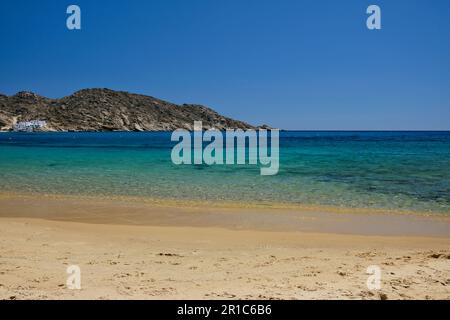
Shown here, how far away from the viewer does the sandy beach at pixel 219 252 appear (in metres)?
4.91

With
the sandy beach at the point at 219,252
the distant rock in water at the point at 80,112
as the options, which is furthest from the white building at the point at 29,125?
the sandy beach at the point at 219,252

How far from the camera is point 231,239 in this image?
325 inches

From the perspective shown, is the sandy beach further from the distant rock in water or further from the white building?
the distant rock in water

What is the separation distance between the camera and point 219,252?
7.04 meters

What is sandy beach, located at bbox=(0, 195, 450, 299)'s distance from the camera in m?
4.91

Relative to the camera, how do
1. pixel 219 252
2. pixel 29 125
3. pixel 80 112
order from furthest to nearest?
pixel 80 112, pixel 29 125, pixel 219 252

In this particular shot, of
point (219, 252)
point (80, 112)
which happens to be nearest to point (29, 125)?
point (80, 112)

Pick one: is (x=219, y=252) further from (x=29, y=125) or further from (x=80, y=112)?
(x=80, y=112)

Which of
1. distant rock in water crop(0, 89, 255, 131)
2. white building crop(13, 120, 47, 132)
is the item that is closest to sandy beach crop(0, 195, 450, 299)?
white building crop(13, 120, 47, 132)

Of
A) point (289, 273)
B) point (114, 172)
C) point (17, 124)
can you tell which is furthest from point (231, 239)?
point (17, 124)

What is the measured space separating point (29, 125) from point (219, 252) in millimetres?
177611

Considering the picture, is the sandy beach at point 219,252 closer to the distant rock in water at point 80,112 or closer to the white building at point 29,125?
the white building at point 29,125
